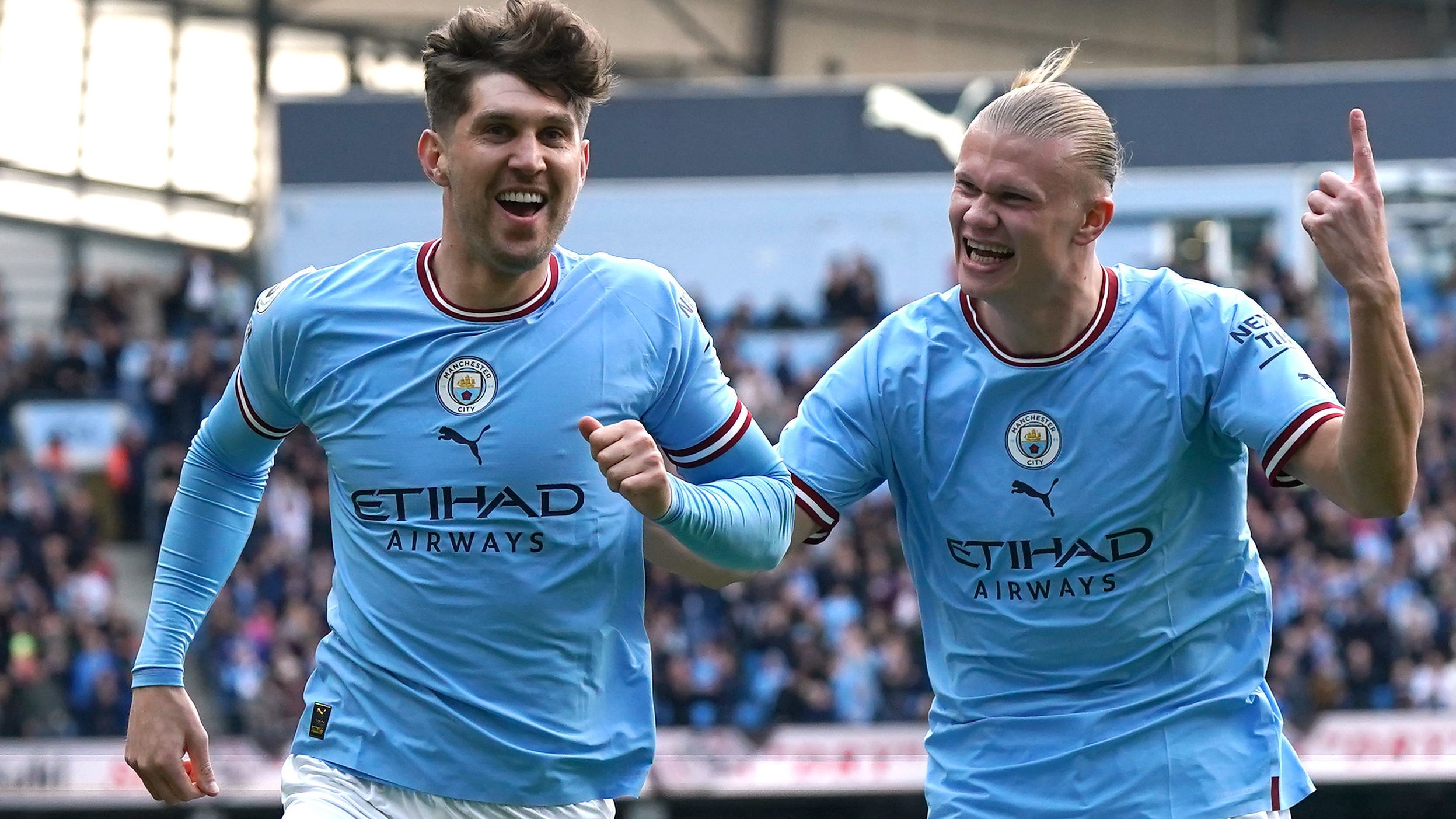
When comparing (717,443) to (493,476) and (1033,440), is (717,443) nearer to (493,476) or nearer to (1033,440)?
(493,476)

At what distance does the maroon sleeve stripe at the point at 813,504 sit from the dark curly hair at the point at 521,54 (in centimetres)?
95

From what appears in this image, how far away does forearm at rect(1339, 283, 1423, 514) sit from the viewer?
133 inches

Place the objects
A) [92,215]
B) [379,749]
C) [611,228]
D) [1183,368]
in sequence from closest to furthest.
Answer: [379,749] → [1183,368] → [611,228] → [92,215]


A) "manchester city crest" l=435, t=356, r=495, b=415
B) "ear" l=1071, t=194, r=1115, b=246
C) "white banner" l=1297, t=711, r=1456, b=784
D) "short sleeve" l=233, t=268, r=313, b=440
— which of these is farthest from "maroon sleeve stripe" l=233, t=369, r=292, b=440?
"white banner" l=1297, t=711, r=1456, b=784

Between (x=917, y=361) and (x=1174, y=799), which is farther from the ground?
(x=917, y=361)

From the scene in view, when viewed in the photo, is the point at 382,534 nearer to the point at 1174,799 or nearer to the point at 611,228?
the point at 1174,799

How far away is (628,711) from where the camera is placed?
3.63 m

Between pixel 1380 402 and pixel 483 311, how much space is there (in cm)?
177

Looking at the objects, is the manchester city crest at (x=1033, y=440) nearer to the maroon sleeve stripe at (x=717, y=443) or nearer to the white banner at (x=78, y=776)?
the maroon sleeve stripe at (x=717, y=443)

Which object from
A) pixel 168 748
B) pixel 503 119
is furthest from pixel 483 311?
pixel 168 748

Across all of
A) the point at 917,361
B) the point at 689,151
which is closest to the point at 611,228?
the point at 689,151

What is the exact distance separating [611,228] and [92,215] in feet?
32.5

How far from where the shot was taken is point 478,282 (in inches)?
146

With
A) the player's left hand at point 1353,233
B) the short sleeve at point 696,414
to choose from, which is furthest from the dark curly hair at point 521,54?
the player's left hand at point 1353,233
